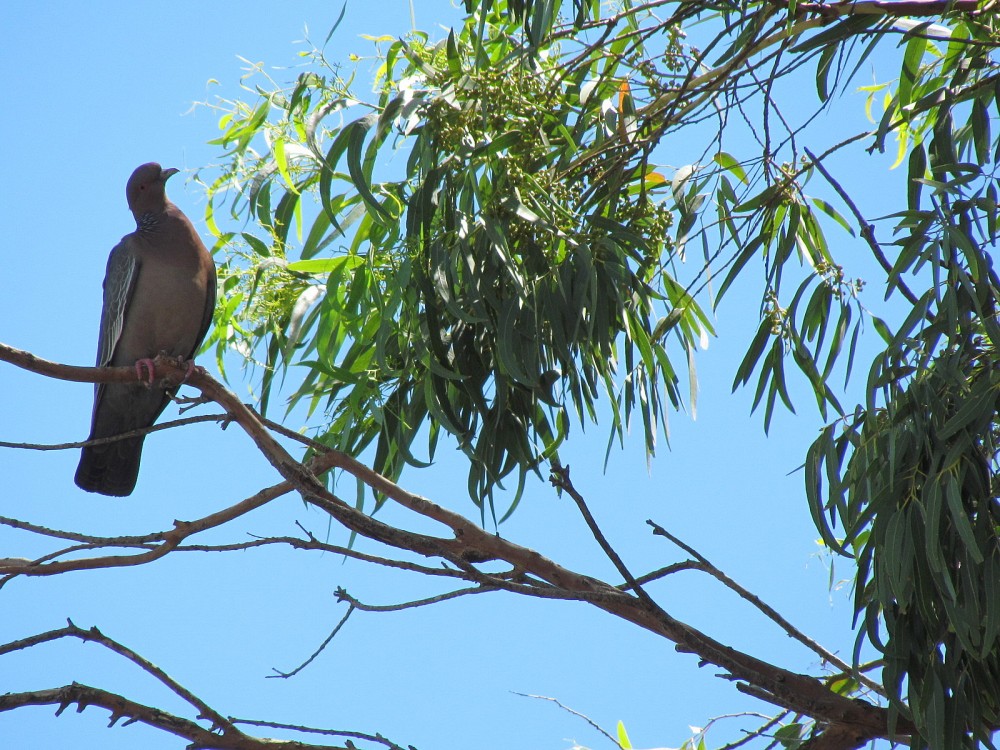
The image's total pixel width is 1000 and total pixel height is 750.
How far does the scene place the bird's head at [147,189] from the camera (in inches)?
121

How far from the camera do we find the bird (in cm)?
275

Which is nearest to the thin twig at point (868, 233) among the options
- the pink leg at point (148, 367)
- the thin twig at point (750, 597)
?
the thin twig at point (750, 597)

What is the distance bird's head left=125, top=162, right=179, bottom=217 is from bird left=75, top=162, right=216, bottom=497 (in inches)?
3.7

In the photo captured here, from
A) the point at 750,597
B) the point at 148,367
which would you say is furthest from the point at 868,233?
the point at 148,367

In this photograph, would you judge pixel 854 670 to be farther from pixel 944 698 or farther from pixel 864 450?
pixel 864 450

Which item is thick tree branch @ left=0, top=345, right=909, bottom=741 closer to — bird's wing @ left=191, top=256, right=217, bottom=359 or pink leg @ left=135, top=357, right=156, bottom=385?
pink leg @ left=135, top=357, right=156, bottom=385

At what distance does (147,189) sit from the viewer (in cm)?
308

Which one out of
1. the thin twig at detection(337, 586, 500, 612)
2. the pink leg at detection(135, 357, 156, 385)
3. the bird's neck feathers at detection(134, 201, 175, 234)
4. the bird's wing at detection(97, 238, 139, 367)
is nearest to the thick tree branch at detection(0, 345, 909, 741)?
the thin twig at detection(337, 586, 500, 612)

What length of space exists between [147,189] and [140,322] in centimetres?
51

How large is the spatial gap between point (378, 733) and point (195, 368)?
94 centimetres

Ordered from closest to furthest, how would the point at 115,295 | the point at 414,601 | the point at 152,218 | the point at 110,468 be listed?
the point at 414,601
the point at 110,468
the point at 115,295
the point at 152,218

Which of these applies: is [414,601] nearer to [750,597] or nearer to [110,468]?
[750,597]

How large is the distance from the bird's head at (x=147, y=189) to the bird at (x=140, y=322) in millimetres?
93

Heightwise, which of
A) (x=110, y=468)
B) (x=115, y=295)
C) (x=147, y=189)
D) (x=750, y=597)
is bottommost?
(x=750, y=597)
